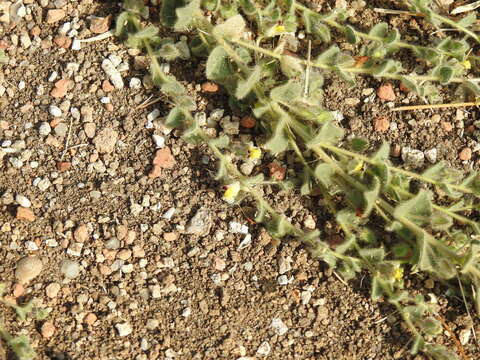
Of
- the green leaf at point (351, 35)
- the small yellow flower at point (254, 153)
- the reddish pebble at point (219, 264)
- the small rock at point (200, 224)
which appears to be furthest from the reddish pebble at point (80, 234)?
the green leaf at point (351, 35)

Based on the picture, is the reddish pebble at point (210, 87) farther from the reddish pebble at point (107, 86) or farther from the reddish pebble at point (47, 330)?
the reddish pebble at point (47, 330)

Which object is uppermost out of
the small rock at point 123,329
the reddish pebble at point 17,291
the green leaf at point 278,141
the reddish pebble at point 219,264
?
the green leaf at point 278,141

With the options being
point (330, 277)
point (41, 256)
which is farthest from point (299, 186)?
point (41, 256)

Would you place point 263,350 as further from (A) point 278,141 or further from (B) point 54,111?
(B) point 54,111

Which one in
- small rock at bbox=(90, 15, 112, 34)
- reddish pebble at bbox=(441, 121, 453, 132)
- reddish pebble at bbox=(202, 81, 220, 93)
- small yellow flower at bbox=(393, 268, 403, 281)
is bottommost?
small yellow flower at bbox=(393, 268, 403, 281)

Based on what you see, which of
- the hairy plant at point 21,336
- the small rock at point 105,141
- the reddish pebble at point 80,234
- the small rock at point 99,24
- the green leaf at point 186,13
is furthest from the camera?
the small rock at point 99,24

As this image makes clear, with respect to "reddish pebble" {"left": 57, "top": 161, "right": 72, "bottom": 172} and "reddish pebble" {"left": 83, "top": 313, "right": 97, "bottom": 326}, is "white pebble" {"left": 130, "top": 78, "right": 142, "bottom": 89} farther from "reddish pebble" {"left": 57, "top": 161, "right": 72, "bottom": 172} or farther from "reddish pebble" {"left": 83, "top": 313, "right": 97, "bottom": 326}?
"reddish pebble" {"left": 83, "top": 313, "right": 97, "bottom": 326}

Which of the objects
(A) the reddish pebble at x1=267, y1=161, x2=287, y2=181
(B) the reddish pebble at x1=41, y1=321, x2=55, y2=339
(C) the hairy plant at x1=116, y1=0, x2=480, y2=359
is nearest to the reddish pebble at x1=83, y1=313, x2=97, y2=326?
(B) the reddish pebble at x1=41, y1=321, x2=55, y2=339
